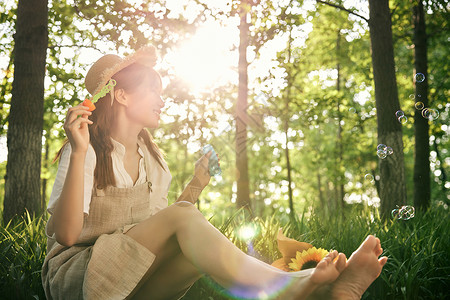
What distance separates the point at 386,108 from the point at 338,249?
2.02m

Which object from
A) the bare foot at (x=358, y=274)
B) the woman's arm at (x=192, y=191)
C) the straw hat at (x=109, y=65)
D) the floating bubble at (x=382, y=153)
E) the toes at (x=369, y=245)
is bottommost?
the bare foot at (x=358, y=274)

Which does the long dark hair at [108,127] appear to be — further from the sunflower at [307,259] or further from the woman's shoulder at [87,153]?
the sunflower at [307,259]

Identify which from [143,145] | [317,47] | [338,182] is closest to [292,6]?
[317,47]

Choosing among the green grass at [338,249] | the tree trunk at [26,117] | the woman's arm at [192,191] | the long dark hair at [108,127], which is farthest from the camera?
→ the tree trunk at [26,117]

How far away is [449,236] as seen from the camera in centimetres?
336

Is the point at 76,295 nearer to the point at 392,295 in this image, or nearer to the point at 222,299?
the point at 222,299

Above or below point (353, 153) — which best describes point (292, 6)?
above

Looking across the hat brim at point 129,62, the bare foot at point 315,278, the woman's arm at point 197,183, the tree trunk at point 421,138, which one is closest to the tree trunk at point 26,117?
the hat brim at point 129,62

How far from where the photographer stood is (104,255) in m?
1.93

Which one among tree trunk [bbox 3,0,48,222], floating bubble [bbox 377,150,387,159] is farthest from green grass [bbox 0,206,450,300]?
floating bubble [bbox 377,150,387,159]

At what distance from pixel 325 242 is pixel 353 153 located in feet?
32.1

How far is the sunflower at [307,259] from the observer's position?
7.13 ft

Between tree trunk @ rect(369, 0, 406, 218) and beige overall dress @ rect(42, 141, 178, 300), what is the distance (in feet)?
9.89

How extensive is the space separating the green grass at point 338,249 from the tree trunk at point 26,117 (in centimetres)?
55
